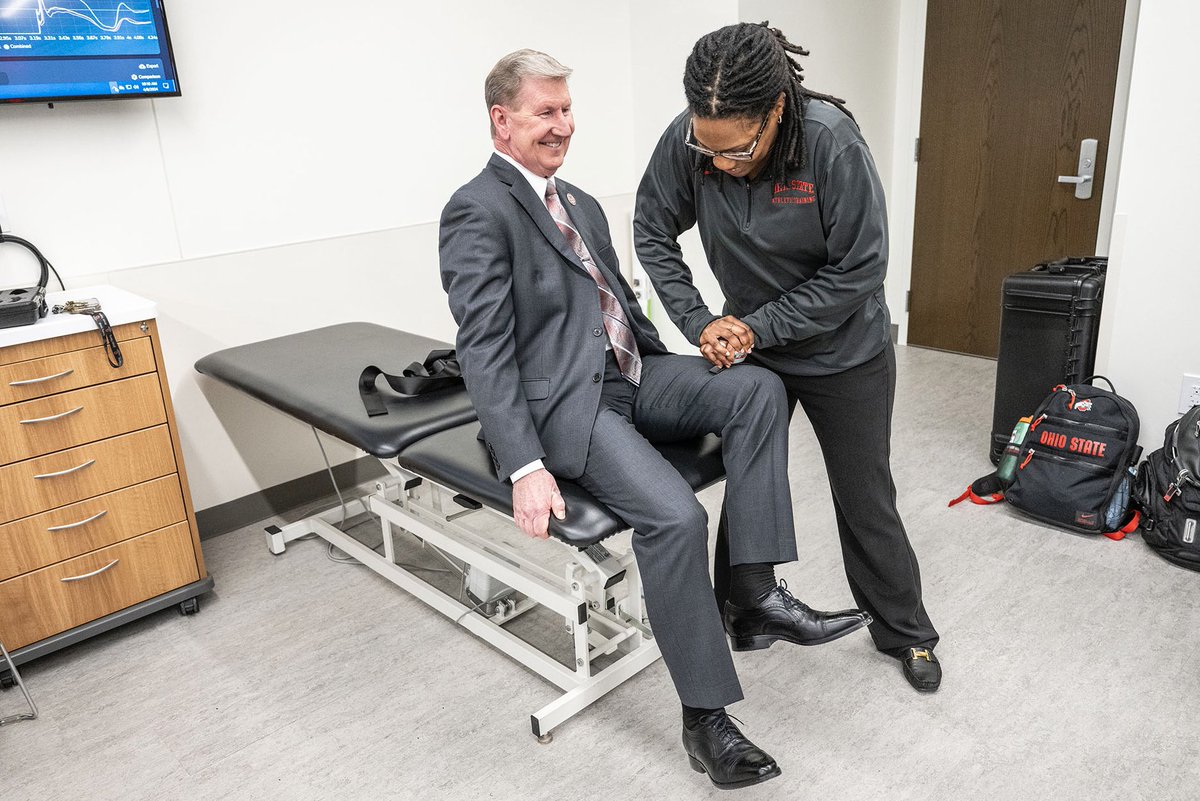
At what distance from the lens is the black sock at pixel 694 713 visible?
1.59 m

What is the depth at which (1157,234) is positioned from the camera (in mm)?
2566

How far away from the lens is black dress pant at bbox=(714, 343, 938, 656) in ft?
5.84

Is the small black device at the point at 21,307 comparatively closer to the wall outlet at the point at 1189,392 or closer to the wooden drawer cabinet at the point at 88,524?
the wooden drawer cabinet at the point at 88,524

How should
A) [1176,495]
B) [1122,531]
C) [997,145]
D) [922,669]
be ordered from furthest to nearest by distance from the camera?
[997,145] < [1122,531] < [1176,495] < [922,669]

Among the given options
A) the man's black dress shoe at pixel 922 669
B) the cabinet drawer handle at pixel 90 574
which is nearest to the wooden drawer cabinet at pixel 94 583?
the cabinet drawer handle at pixel 90 574

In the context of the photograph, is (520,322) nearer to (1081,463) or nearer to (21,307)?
(21,307)

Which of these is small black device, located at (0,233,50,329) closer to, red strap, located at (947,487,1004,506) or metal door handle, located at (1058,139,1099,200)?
red strap, located at (947,487,1004,506)

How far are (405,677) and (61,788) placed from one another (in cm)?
70

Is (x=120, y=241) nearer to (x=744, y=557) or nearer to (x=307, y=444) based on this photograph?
(x=307, y=444)

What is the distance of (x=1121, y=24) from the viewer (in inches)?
136

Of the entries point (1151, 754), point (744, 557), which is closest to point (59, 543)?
point (744, 557)

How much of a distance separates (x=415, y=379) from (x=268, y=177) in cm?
111

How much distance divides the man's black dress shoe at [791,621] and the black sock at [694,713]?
7.2 inches

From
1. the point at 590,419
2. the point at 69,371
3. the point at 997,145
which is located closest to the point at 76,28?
the point at 69,371
